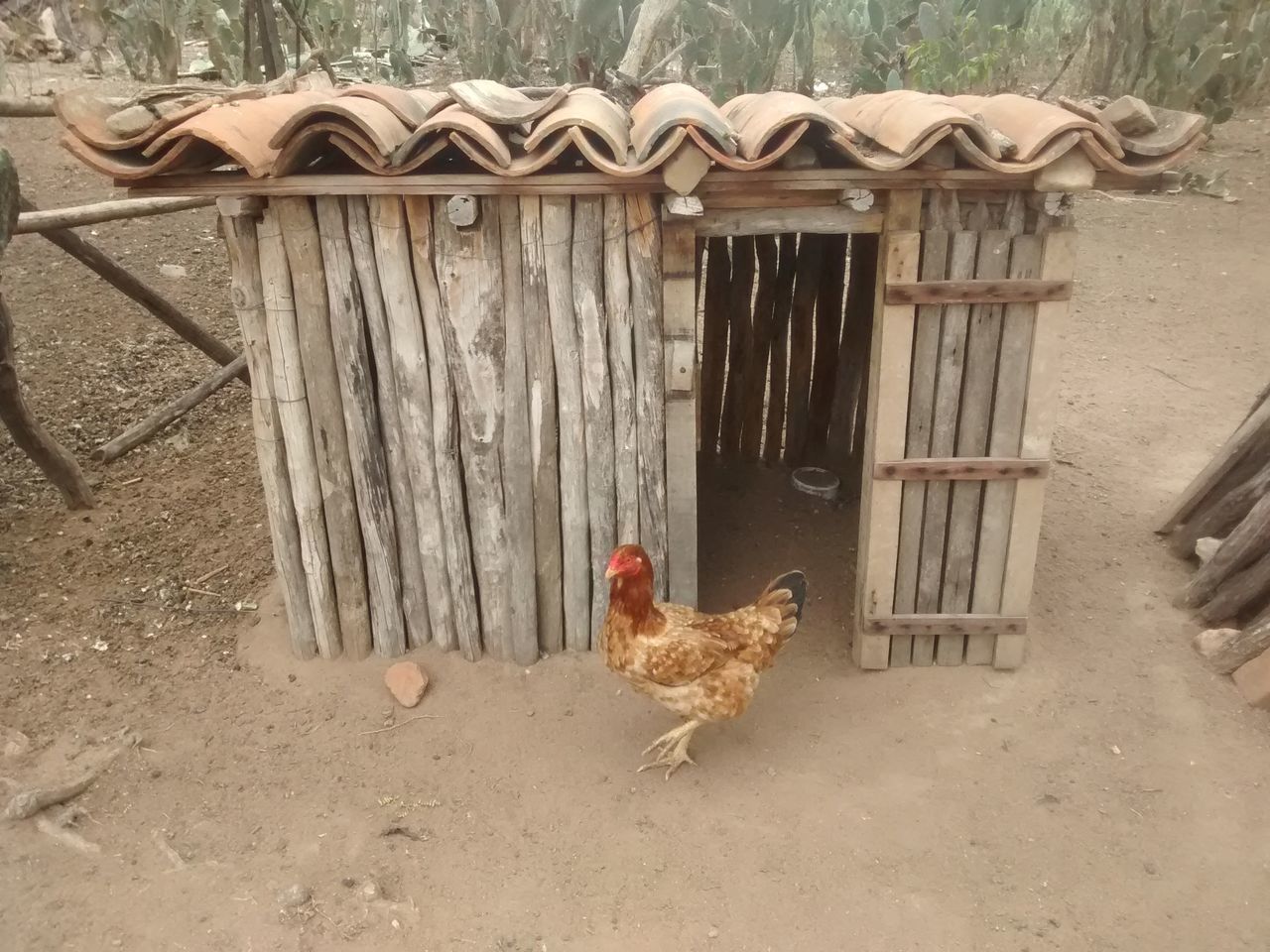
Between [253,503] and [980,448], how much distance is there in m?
4.15

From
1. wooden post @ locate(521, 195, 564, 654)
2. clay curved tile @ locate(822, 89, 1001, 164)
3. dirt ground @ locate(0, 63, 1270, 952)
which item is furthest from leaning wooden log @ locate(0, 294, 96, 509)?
clay curved tile @ locate(822, 89, 1001, 164)

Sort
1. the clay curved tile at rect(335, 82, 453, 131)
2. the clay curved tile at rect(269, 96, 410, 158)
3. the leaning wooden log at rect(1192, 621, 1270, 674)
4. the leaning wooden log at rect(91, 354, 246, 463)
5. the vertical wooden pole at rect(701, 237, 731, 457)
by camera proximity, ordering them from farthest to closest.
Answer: the leaning wooden log at rect(91, 354, 246, 463), the vertical wooden pole at rect(701, 237, 731, 457), the leaning wooden log at rect(1192, 621, 1270, 674), the clay curved tile at rect(335, 82, 453, 131), the clay curved tile at rect(269, 96, 410, 158)

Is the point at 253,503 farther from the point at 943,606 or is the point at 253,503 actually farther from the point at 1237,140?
the point at 1237,140

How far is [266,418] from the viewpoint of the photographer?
13.6 ft

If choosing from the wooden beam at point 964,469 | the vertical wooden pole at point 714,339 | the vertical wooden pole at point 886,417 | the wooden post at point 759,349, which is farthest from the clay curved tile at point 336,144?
the wooden post at point 759,349

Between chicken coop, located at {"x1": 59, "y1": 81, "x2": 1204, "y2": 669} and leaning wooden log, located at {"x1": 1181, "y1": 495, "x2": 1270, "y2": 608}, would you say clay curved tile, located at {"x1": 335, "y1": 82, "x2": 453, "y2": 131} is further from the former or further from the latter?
leaning wooden log, located at {"x1": 1181, "y1": 495, "x2": 1270, "y2": 608}

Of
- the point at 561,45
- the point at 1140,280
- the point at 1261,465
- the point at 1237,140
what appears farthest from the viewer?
the point at 1237,140

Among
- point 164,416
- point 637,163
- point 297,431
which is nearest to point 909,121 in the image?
point 637,163

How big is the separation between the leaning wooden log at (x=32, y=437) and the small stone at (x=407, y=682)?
2564 mm

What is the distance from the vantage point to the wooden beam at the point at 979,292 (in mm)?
3830

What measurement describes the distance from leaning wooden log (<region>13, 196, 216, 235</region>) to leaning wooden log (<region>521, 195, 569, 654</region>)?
67.7 inches

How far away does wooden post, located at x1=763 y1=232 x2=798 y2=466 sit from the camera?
595cm

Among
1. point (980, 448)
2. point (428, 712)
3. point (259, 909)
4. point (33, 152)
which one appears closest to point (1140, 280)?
point (980, 448)

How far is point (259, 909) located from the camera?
3.41m
